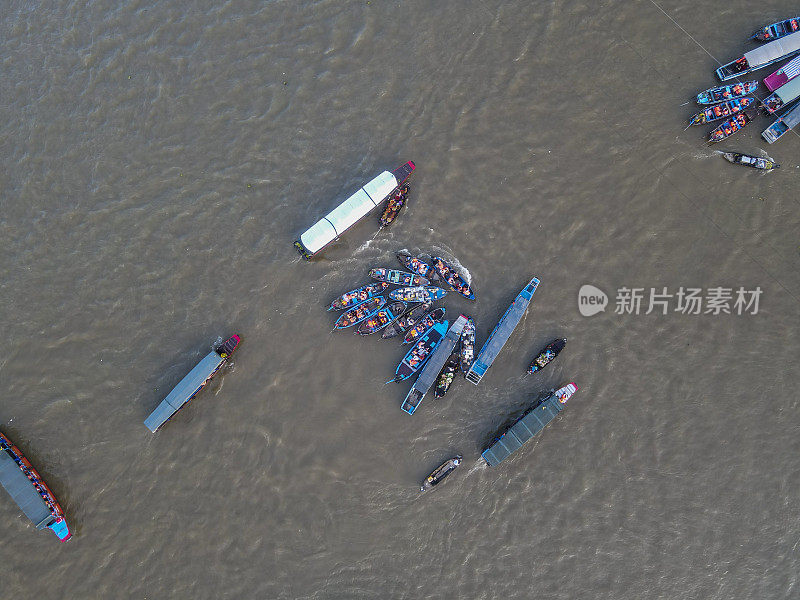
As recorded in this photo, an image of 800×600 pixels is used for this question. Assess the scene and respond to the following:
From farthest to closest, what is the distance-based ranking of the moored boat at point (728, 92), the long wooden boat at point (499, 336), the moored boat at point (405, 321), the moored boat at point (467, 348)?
1. the moored boat at point (405, 321)
2. the moored boat at point (467, 348)
3. the moored boat at point (728, 92)
4. the long wooden boat at point (499, 336)

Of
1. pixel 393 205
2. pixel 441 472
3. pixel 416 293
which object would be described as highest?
pixel 393 205

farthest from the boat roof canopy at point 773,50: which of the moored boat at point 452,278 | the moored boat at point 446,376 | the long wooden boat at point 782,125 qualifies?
the moored boat at point 446,376

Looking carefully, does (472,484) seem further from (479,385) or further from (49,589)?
(49,589)

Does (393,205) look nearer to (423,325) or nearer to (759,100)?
(423,325)

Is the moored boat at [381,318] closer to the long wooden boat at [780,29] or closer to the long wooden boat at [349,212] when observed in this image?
the long wooden boat at [349,212]

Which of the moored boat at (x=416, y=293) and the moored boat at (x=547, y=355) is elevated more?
the moored boat at (x=416, y=293)

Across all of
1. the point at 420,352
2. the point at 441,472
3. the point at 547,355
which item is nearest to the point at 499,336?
the point at 547,355

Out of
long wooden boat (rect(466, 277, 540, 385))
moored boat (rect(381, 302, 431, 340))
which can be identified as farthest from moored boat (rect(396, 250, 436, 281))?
long wooden boat (rect(466, 277, 540, 385))
